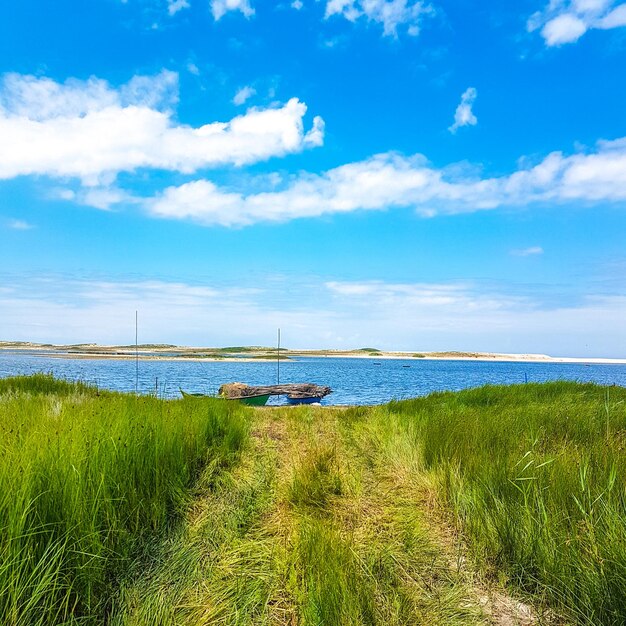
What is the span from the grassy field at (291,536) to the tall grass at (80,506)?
0.02 metres

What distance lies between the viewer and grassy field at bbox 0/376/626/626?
2301 millimetres

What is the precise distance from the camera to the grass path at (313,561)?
235cm

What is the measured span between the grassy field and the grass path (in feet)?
0.04

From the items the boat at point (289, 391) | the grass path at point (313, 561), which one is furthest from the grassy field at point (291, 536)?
the boat at point (289, 391)

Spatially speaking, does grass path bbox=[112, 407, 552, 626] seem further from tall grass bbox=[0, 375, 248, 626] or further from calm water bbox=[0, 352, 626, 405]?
calm water bbox=[0, 352, 626, 405]

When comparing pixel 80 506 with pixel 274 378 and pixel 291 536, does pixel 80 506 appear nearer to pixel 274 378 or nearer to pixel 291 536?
pixel 291 536

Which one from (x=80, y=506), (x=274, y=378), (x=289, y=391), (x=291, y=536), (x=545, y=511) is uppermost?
(x=80, y=506)

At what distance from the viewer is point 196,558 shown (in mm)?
2924

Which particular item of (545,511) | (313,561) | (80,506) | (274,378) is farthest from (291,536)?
(274,378)

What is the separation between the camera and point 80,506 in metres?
2.62

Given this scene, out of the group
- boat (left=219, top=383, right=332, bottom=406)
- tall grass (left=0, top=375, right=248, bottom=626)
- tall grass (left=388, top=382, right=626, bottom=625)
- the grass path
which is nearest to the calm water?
boat (left=219, top=383, right=332, bottom=406)

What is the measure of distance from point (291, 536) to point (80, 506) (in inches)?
62.5

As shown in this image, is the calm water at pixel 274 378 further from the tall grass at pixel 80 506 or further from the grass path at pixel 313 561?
the grass path at pixel 313 561

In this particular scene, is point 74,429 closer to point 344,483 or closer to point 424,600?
point 344,483
